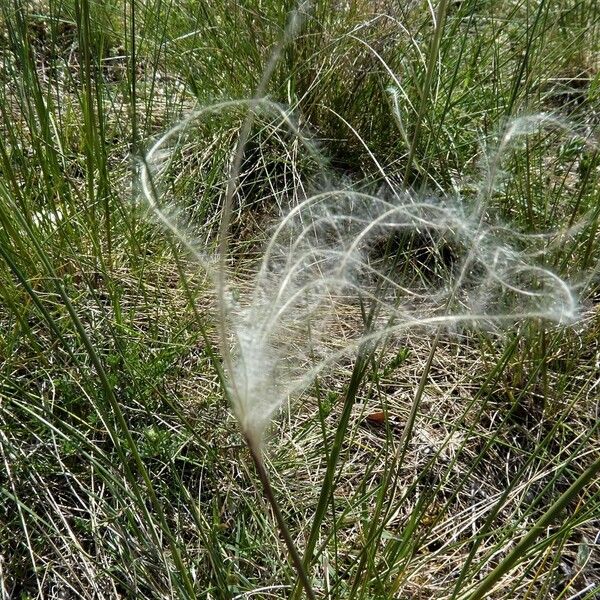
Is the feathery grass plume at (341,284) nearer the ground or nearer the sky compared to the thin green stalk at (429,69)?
nearer the ground

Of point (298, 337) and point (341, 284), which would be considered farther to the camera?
point (298, 337)

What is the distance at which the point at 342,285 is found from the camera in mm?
935

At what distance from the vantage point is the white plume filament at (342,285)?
70 cm

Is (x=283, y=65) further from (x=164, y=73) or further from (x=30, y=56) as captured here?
(x=30, y=56)

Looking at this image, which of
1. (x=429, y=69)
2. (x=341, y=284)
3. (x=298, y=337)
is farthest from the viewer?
(x=298, y=337)

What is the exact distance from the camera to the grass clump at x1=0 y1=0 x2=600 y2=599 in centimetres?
102

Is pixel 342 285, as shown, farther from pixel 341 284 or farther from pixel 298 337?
pixel 298 337

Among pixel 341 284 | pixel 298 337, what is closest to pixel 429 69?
pixel 341 284

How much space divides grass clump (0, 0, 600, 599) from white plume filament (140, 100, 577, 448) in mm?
11

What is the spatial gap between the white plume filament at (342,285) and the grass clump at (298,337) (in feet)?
0.04

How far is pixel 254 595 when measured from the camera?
1117mm

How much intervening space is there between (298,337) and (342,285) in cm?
29

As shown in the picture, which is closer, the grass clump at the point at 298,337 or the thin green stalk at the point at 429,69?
the thin green stalk at the point at 429,69

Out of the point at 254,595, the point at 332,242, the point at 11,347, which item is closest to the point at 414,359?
the point at 332,242
